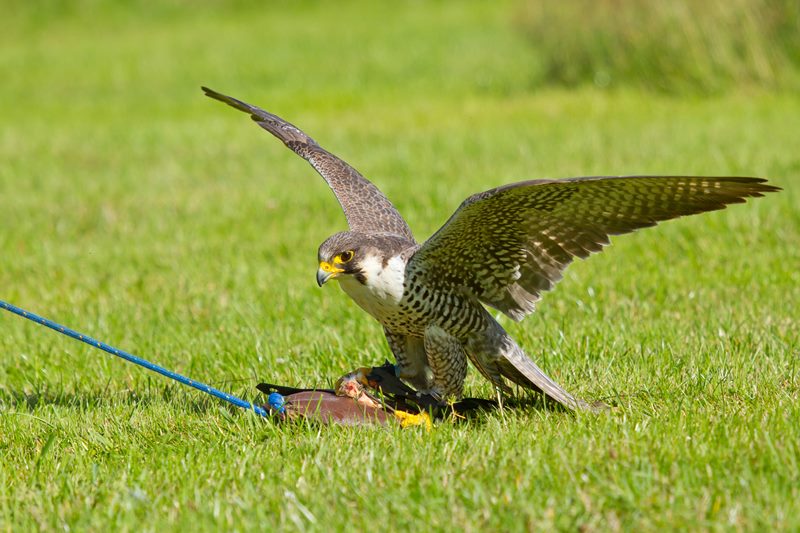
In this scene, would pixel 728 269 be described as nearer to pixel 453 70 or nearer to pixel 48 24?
pixel 453 70

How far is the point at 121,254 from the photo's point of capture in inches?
310

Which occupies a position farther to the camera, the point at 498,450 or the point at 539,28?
the point at 539,28

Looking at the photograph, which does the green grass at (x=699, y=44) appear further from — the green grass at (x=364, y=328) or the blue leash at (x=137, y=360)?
the blue leash at (x=137, y=360)

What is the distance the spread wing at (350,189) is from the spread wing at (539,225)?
2.04 feet

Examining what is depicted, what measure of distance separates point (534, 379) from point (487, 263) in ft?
1.63

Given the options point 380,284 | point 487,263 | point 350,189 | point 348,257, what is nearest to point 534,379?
point 487,263

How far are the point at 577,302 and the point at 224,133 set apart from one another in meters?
7.83

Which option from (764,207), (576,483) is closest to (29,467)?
(576,483)

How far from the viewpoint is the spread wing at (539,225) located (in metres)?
3.92

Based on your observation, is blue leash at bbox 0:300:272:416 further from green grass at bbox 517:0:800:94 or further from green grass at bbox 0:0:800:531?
green grass at bbox 517:0:800:94

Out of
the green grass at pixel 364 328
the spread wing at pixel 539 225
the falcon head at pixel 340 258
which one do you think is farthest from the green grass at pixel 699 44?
the falcon head at pixel 340 258

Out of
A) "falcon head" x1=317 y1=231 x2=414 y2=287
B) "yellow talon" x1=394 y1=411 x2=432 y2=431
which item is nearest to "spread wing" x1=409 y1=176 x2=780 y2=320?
"falcon head" x1=317 y1=231 x2=414 y2=287

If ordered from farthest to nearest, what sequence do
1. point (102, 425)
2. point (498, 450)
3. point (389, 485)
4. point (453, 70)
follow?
point (453, 70)
point (102, 425)
point (498, 450)
point (389, 485)

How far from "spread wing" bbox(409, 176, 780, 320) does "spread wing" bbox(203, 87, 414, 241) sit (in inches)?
24.5
